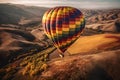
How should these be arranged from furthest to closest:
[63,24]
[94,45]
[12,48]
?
1. [12,48]
2. [94,45]
3. [63,24]

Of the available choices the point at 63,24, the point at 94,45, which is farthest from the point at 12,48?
the point at 63,24

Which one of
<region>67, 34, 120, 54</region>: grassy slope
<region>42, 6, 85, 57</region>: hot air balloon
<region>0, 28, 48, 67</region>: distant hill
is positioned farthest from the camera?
<region>0, 28, 48, 67</region>: distant hill

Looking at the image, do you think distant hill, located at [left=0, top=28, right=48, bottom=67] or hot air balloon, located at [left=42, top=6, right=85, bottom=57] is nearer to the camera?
hot air balloon, located at [left=42, top=6, right=85, bottom=57]

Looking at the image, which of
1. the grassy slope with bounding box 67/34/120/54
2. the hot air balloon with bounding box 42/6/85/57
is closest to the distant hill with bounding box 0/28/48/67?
the grassy slope with bounding box 67/34/120/54

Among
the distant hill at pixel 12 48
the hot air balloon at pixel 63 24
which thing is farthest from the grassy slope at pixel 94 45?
the hot air balloon at pixel 63 24

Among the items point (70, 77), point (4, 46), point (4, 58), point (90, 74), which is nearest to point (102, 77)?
point (90, 74)

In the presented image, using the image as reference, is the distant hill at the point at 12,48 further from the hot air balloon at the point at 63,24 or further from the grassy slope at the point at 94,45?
the hot air balloon at the point at 63,24

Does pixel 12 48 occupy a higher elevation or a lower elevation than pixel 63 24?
lower

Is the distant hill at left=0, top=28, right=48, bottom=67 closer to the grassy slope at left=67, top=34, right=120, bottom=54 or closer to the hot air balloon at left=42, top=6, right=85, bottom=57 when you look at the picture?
the grassy slope at left=67, top=34, right=120, bottom=54

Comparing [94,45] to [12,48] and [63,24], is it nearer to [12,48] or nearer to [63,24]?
[63,24]

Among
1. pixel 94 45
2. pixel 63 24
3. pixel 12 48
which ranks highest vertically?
pixel 63 24
